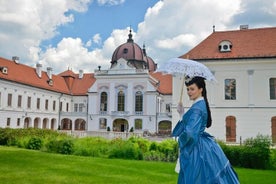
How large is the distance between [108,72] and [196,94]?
35.5 m

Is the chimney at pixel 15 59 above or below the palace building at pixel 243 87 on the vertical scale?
above

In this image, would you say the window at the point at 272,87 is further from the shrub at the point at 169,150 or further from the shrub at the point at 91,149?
the shrub at the point at 91,149

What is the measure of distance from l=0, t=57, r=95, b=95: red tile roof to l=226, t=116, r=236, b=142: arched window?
75.5 feet

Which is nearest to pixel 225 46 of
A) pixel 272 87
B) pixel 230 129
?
pixel 272 87

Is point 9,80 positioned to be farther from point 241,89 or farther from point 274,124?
point 274,124

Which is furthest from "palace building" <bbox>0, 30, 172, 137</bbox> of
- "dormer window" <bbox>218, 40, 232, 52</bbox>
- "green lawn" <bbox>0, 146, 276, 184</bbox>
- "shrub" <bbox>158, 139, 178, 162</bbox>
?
"green lawn" <bbox>0, 146, 276, 184</bbox>

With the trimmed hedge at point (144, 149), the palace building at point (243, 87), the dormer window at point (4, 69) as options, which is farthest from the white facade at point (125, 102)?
the trimmed hedge at point (144, 149)

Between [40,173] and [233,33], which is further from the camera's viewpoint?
[233,33]

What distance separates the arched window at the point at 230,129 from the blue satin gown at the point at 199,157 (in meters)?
21.8

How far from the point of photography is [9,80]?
1312 inches

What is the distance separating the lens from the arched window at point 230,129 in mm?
24656

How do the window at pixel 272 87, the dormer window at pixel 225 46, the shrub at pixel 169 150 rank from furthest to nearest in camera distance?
1. the dormer window at pixel 225 46
2. the window at pixel 272 87
3. the shrub at pixel 169 150

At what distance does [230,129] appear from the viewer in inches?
978

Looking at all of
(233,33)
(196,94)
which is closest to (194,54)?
(233,33)
